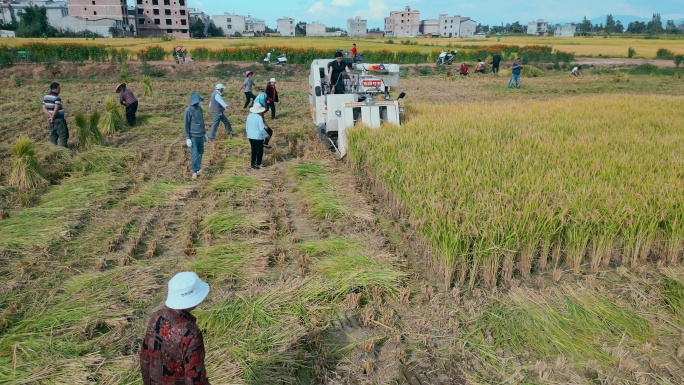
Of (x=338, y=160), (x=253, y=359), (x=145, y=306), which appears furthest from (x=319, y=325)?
(x=338, y=160)

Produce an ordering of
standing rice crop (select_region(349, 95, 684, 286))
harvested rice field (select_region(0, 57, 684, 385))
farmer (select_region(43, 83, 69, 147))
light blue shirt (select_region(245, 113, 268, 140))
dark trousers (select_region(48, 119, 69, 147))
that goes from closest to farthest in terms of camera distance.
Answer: harvested rice field (select_region(0, 57, 684, 385))
standing rice crop (select_region(349, 95, 684, 286))
light blue shirt (select_region(245, 113, 268, 140))
farmer (select_region(43, 83, 69, 147))
dark trousers (select_region(48, 119, 69, 147))

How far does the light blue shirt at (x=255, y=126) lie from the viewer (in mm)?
7960

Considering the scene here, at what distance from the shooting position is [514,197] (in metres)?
5.07

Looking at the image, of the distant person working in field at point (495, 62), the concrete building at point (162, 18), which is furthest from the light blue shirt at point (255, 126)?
the concrete building at point (162, 18)

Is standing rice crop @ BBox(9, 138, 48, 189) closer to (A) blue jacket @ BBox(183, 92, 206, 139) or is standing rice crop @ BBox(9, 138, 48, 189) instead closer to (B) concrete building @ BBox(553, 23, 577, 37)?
(A) blue jacket @ BBox(183, 92, 206, 139)

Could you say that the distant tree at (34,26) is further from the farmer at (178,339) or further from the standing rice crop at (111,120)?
the farmer at (178,339)

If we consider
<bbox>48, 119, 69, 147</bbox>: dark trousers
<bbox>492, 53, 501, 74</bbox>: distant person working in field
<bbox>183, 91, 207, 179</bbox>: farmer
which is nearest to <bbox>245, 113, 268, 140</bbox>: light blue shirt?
<bbox>183, 91, 207, 179</bbox>: farmer

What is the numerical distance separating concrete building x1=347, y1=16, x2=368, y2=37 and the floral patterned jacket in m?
93.4

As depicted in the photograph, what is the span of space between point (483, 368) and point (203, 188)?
210 inches

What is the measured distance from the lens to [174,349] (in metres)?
2.33

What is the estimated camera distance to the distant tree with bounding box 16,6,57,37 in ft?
168

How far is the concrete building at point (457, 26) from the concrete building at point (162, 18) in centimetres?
5476

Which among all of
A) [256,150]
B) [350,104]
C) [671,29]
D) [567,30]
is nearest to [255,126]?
[256,150]

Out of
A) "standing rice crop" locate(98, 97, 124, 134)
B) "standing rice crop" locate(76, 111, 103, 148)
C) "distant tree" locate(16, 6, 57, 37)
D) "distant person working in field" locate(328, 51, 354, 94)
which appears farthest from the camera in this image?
"distant tree" locate(16, 6, 57, 37)
